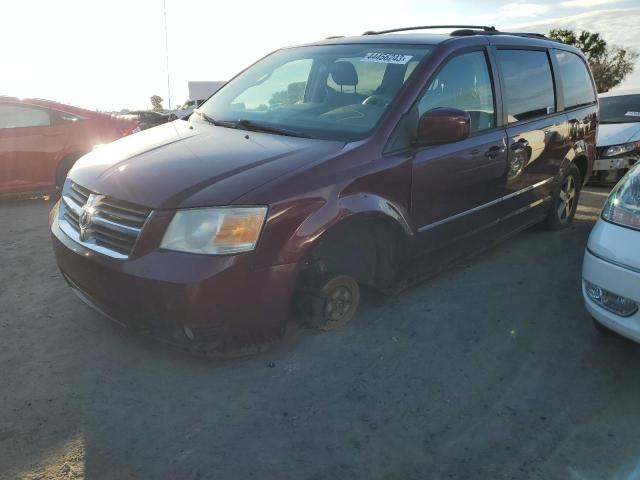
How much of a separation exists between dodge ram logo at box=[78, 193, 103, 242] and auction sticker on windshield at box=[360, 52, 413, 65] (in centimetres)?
190

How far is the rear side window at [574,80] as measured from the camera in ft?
15.4

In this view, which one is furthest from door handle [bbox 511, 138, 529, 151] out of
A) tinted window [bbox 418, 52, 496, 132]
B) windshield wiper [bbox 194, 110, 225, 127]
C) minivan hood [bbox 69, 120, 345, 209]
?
windshield wiper [bbox 194, 110, 225, 127]

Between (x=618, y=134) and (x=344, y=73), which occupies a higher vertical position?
(x=344, y=73)

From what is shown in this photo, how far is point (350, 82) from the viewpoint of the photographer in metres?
3.42

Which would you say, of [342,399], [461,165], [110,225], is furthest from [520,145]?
[110,225]

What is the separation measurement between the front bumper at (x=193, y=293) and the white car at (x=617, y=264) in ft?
5.05

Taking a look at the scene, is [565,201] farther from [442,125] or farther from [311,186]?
[311,186]

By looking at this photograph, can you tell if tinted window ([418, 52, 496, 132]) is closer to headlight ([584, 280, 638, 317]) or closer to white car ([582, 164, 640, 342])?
white car ([582, 164, 640, 342])

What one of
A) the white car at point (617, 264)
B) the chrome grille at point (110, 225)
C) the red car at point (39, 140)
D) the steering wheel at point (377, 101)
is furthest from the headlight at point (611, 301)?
the red car at point (39, 140)

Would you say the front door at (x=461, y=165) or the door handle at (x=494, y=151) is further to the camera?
the door handle at (x=494, y=151)

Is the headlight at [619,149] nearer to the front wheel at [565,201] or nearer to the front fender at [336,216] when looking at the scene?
the front wheel at [565,201]

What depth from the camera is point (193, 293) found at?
2.36 m

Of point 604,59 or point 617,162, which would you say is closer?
point 617,162

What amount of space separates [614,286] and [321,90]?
2123 mm
